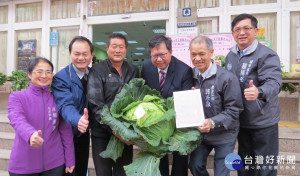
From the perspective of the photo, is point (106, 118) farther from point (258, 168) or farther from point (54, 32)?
point (54, 32)

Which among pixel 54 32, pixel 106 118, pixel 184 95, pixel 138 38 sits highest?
pixel 138 38

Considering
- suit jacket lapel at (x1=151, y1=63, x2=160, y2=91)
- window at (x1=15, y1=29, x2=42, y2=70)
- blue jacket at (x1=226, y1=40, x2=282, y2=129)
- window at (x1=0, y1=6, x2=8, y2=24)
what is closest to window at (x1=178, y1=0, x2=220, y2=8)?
blue jacket at (x1=226, y1=40, x2=282, y2=129)

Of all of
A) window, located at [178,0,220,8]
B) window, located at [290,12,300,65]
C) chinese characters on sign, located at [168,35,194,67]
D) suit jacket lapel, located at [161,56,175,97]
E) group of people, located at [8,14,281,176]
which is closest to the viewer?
group of people, located at [8,14,281,176]

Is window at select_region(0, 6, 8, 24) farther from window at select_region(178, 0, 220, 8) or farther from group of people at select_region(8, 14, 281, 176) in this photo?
group of people at select_region(8, 14, 281, 176)

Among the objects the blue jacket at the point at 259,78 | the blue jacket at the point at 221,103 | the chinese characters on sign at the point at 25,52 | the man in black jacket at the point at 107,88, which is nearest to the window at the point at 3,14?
the chinese characters on sign at the point at 25,52

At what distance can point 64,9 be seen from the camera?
7.35 meters

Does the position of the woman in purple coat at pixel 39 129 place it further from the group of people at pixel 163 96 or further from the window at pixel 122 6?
the window at pixel 122 6

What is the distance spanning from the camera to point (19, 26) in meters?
7.73

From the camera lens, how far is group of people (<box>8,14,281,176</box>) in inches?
86.7

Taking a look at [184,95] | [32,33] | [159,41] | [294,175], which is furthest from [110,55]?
[32,33]

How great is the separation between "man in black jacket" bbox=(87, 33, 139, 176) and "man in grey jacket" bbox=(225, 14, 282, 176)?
1.22 m

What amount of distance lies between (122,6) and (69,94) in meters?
5.02

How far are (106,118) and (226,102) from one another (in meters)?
1.16

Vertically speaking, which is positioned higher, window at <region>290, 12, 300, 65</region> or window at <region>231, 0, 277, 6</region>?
window at <region>231, 0, 277, 6</region>
